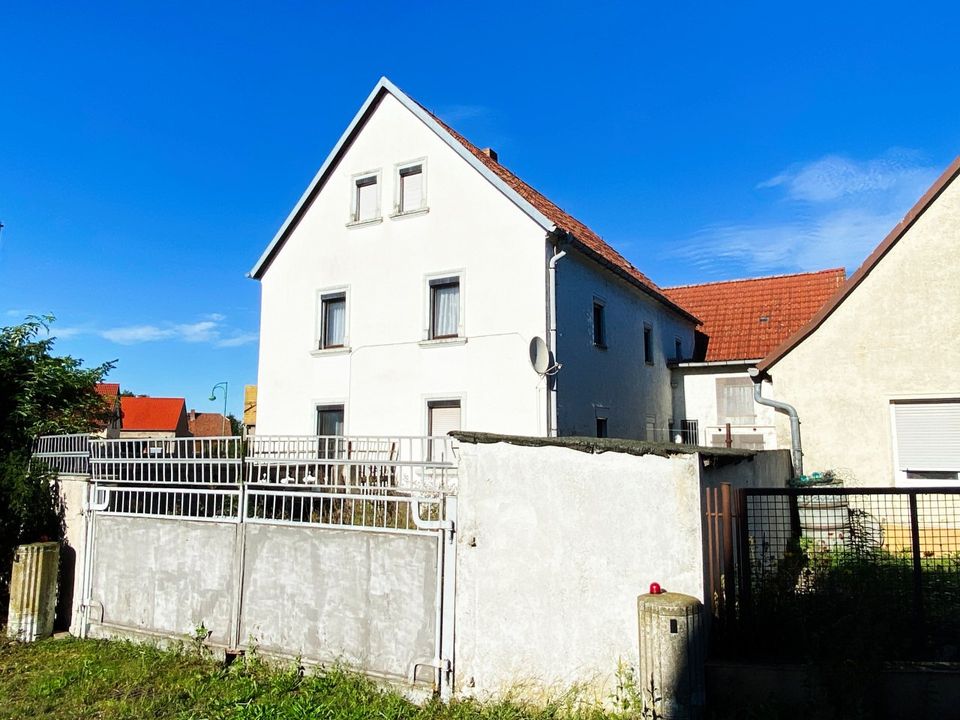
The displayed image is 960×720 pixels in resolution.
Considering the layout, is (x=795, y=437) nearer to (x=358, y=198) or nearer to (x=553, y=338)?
(x=553, y=338)

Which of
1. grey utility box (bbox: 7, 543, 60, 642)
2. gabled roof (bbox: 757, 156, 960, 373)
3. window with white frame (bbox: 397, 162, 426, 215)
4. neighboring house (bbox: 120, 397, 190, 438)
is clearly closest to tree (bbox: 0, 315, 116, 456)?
grey utility box (bbox: 7, 543, 60, 642)

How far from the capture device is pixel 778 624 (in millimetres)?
4887

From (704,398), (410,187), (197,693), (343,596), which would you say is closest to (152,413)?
(410,187)

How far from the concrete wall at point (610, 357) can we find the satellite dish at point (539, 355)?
2.07 ft

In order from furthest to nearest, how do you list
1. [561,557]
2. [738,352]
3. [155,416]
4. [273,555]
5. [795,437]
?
[155,416]
[738,352]
[795,437]
[273,555]
[561,557]

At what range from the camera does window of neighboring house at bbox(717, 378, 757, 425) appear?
18.1 metres

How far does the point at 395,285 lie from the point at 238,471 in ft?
27.0

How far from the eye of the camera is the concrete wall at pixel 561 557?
16.0 feet

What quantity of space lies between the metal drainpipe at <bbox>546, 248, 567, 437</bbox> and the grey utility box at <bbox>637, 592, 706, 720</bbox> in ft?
25.3

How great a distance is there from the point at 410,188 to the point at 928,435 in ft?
36.3

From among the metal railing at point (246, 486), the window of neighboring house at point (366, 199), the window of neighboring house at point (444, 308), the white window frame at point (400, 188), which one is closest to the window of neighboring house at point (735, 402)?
the window of neighboring house at point (444, 308)

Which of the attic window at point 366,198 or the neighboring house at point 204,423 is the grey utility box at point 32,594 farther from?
the neighboring house at point 204,423

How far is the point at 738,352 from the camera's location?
752 inches

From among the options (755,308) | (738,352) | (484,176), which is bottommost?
(738,352)
